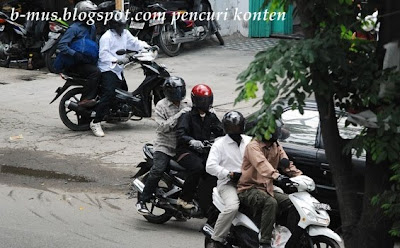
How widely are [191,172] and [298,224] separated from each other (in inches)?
62.0

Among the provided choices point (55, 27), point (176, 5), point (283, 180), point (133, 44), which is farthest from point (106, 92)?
point (176, 5)

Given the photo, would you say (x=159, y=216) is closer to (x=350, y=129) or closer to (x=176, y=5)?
(x=350, y=129)

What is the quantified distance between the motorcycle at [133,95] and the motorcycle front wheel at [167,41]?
4957 mm

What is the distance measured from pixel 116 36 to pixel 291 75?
8318mm

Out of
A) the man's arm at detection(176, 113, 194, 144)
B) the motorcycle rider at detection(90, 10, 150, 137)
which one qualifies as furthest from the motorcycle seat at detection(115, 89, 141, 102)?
the man's arm at detection(176, 113, 194, 144)

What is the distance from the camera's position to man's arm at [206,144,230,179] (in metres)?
7.32

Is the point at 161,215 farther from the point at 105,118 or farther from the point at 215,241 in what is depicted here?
the point at 105,118

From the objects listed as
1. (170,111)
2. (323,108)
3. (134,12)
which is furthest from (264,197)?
(134,12)

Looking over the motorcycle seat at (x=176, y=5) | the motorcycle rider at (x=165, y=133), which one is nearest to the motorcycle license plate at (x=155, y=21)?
the motorcycle seat at (x=176, y=5)

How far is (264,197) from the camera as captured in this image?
7.11m

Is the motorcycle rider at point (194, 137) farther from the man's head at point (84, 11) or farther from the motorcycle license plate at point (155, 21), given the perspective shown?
the motorcycle license plate at point (155, 21)

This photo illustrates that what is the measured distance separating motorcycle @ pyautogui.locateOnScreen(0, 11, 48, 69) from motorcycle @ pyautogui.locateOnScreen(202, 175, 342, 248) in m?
10.1

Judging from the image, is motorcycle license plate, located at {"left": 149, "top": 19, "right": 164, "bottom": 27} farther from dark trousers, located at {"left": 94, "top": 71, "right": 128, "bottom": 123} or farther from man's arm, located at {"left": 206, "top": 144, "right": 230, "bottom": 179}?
man's arm, located at {"left": 206, "top": 144, "right": 230, "bottom": 179}

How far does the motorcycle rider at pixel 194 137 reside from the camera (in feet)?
26.9
